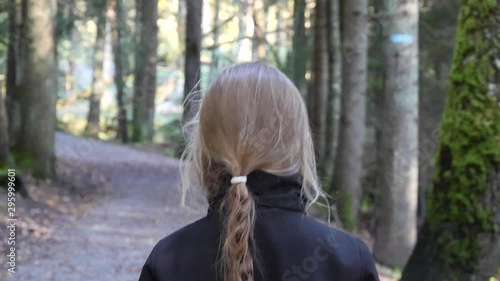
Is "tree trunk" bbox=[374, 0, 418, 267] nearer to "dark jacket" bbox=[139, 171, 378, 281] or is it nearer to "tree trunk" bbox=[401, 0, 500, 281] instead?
Answer: "tree trunk" bbox=[401, 0, 500, 281]

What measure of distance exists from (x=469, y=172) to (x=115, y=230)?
633 cm

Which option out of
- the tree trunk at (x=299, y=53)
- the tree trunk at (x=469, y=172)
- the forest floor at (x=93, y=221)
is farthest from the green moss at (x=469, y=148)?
the tree trunk at (x=299, y=53)

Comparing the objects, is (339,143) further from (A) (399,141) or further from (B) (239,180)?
(B) (239,180)

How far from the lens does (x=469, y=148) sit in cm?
622

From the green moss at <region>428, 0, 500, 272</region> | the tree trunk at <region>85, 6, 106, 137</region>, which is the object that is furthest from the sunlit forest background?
the tree trunk at <region>85, 6, 106, 137</region>

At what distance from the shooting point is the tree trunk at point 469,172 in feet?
A: 19.5

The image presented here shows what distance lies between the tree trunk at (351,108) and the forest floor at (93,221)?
143 inches

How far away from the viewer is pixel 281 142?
181 centimetres

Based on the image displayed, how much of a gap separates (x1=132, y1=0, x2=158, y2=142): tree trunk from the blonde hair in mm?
28087

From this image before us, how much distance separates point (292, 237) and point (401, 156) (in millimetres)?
9408

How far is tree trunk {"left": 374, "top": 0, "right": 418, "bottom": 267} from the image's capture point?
10477mm

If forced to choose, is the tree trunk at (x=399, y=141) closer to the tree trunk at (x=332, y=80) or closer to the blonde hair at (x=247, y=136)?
the tree trunk at (x=332, y=80)

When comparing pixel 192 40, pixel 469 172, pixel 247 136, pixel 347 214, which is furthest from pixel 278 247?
pixel 192 40

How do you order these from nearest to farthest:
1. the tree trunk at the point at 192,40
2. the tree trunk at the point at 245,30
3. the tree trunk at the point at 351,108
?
1. the tree trunk at the point at 351,108
2. the tree trunk at the point at 192,40
3. the tree trunk at the point at 245,30
